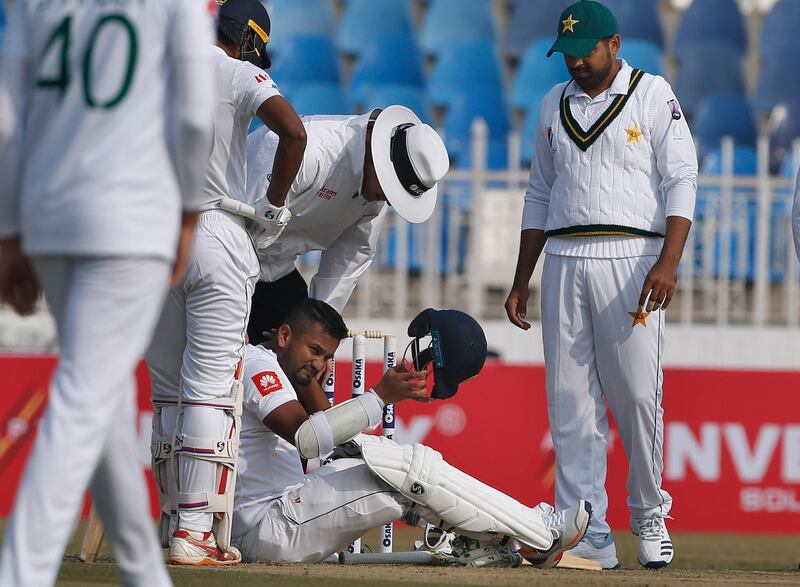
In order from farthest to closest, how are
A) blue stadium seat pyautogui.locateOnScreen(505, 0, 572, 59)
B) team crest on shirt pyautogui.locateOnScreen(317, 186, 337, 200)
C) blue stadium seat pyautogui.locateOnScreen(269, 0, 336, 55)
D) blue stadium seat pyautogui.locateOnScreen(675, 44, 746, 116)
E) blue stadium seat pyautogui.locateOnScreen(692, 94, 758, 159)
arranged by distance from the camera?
blue stadium seat pyautogui.locateOnScreen(675, 44, 746, 116) < blue stadium seat pyautogui.locateOnScreen(269, 0, 336, 55) < blue stadium seat pyautogui.locateOnScreen(505, 0, 572, 59) < blue stadium seat pyautogui.locateOnScreen(692, 94, 758, 159) < team crest on shirt pyautogui.locateOnScreen(317, 186, 337, 200)

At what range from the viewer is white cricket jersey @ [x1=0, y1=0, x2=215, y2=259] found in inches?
119

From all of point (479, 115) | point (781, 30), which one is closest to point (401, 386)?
point (479, 115)

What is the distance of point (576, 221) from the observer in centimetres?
562

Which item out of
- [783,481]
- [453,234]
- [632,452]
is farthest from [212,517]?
[453,234]

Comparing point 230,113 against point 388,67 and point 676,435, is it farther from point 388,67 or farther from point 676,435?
point 388,67

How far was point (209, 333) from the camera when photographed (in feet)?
15.9

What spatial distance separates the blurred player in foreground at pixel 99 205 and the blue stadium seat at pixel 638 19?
1501 cm

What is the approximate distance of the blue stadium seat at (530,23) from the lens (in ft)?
58.8

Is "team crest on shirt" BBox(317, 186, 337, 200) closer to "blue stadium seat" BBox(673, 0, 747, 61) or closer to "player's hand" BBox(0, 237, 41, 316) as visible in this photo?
"player's hand" BBox(0, 237, 41, 316)

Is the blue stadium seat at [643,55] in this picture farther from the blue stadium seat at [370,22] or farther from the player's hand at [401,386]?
the player's hand at [401,386]

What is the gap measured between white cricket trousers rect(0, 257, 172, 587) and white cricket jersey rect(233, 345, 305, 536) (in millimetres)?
1862

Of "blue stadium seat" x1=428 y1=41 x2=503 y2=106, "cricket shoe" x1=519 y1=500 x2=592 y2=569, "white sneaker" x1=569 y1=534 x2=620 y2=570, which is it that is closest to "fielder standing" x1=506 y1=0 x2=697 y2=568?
"white sneaker" x1=569 y1=534 x2=620 y2=570

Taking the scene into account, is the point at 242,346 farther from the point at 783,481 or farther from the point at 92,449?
the point at 783,481

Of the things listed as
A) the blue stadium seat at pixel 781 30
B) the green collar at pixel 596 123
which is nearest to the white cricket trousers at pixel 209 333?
the green collar at pixel 596 123
